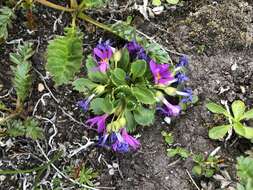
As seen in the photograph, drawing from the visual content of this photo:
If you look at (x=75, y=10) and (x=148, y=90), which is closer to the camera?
(x=148, y=90)

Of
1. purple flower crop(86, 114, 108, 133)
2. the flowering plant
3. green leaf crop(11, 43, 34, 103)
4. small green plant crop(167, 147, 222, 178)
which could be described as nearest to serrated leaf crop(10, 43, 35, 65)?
green leaf crop(11, 43, 34, 103)

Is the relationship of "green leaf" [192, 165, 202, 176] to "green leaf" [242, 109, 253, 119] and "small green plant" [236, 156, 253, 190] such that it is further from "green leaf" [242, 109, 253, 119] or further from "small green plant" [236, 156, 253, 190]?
"green leaf" [242, 109, 253, 119]

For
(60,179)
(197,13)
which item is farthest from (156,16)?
(60,179)

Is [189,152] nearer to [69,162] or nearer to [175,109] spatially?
[175,109]

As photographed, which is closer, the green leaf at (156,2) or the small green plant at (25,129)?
the small green plant at (25,129)

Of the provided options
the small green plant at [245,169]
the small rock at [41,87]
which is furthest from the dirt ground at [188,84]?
the small green plant at [245,169]

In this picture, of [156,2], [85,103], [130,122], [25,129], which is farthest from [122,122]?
[156,2]

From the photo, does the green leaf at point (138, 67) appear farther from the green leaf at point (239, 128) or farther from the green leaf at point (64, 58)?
the green leaf at point (239, 128)
